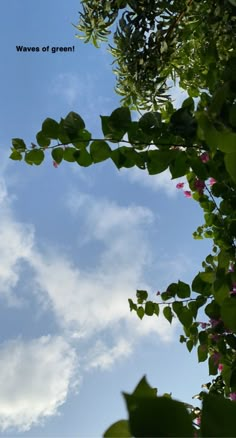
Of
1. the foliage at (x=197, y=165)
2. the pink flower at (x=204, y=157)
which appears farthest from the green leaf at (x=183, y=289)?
the pink flower at (x=204, y=157)

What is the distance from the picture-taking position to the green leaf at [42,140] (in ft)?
5.56

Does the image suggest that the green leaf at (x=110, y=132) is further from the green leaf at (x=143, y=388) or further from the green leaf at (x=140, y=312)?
the green leaf at (x=143, y=388)

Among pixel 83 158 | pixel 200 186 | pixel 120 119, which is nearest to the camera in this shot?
pixel 120 119

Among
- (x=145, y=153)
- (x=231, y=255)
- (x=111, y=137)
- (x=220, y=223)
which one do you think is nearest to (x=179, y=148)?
(x=145, y=153)

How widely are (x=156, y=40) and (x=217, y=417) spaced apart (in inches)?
172

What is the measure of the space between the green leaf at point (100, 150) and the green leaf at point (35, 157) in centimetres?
23

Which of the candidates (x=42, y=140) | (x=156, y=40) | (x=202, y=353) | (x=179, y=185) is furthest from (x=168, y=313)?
(x=156, y=40)

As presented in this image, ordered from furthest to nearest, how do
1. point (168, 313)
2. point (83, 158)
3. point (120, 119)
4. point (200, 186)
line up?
point (200, 186) < point (168, 313) < point (83, 158) < point (120, 119)

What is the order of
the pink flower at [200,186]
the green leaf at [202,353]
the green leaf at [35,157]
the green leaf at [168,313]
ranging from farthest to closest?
the pink flower at [200,186] < the green leaf at [168,313] < the green leaf at [202,353] < the green leaf at [35,157]

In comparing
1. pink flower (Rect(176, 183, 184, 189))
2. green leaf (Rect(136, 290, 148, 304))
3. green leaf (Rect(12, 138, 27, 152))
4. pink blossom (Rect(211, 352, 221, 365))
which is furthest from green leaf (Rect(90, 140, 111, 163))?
pink flower (Rect(176, 183, 184, 189))

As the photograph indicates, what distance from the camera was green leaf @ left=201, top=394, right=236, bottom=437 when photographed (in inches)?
12.4

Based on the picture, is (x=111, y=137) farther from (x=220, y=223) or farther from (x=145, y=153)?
(x=220, y=223)

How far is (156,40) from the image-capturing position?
4.33 metres

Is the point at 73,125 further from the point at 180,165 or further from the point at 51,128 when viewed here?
the point at 180,165
